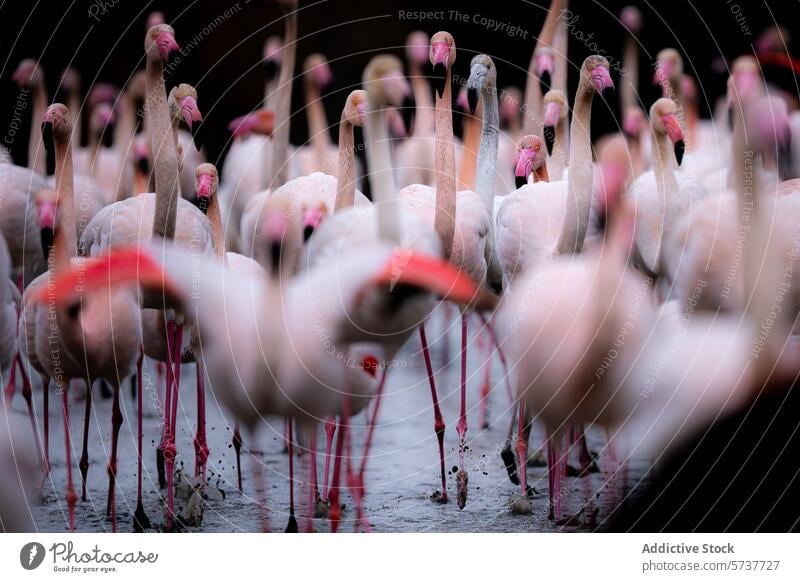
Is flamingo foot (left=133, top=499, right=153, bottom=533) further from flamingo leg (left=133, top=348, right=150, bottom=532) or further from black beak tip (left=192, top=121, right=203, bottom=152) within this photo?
black beak tip (left=192, top=121, right=203, bottom=152)

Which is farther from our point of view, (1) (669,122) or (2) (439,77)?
(1) (669,122)

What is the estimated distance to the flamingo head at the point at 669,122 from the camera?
12.3 ft

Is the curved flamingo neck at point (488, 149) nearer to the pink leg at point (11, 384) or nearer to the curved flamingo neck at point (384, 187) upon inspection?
the curved flamingo neck at point (384, 187)

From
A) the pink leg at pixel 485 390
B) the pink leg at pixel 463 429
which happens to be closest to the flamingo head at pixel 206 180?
the pink leg at pixel 463 429

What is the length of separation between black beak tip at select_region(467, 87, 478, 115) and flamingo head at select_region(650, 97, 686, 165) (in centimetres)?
59

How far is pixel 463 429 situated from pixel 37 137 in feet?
5.47

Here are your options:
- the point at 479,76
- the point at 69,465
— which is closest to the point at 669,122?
the point at 479,76

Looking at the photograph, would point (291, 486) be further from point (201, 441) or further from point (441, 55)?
point (441, 55)

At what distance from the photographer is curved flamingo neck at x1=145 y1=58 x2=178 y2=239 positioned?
358 cm

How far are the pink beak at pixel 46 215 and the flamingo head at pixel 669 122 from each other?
1914 mm

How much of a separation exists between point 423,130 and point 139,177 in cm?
117

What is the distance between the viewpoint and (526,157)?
144 inches
